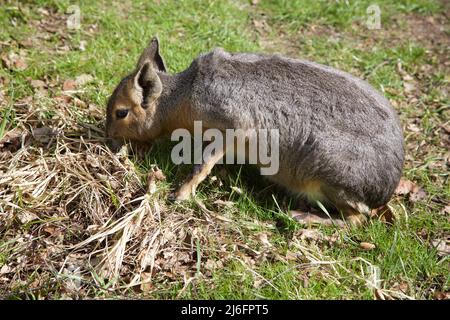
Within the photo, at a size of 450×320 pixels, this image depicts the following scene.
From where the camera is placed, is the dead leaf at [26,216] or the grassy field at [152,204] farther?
the dead leaf at [26,216]

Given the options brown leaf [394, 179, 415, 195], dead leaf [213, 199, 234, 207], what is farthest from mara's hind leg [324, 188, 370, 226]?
dead leaf [213, 199, 234, 207]

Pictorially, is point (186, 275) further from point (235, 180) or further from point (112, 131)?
point (112, 131)

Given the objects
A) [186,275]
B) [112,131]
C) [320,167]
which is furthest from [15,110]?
[320,167]

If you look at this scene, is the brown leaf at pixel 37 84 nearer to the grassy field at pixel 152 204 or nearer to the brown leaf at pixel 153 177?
the grassy field at pixel 152 204

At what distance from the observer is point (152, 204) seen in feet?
14.1

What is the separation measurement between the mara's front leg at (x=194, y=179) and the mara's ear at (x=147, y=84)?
28.8 inches

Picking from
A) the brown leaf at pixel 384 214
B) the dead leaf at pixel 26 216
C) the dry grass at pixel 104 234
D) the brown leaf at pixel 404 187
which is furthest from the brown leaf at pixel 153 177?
the brown leaf at pixel 404 187

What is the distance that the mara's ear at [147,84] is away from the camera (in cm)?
453

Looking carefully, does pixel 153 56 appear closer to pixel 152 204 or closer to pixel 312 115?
pixel 152 204

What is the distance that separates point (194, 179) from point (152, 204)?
1.37 feet

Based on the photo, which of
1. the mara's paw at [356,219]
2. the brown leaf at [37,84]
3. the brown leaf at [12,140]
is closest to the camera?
the mara's paw at [356,219]

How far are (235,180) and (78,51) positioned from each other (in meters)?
2.65

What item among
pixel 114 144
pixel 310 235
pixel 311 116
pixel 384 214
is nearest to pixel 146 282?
pixel 310 235

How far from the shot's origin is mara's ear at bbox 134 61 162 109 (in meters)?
4.53
